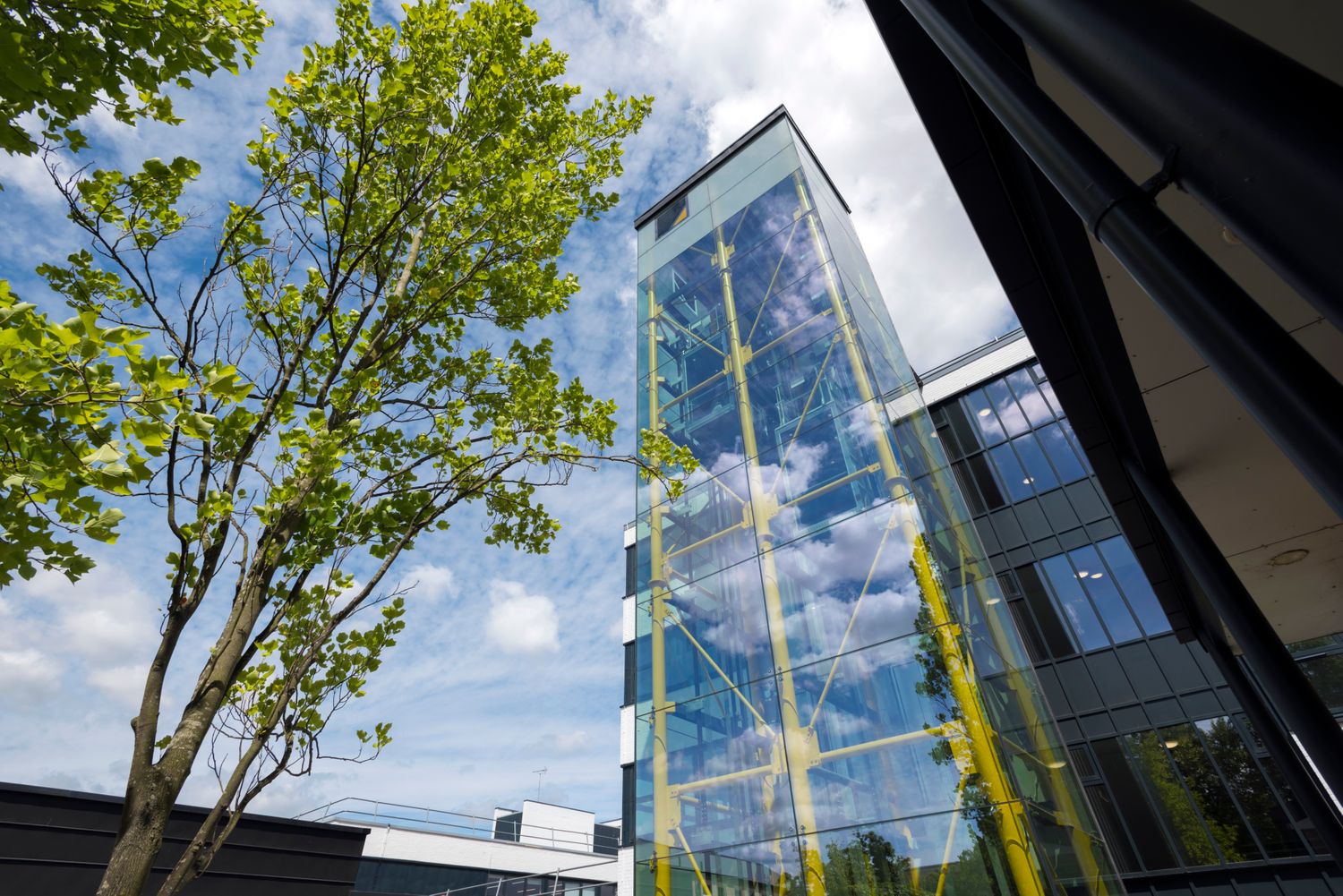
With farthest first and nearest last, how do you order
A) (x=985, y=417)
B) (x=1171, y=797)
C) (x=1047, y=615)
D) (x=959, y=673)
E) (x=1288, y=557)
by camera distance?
(x=985, y=417), (x=1047, y=615), (x=1171, y=797), (x=959, y=673), (x=1288, y=557)

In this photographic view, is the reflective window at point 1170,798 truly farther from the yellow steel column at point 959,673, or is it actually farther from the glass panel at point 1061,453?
the yellow steel column at point 959,673

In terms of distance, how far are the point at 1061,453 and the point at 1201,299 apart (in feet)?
63.9

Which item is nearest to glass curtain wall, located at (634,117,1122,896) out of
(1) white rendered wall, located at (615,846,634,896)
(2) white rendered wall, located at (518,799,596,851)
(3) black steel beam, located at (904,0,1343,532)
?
(3) black steel beam, located at (904,0,1343,532)

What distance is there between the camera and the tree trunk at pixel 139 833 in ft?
8.31

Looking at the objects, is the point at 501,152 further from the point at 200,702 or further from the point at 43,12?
the point at 200,702

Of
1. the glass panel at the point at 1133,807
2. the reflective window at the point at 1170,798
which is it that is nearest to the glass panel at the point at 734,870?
the glass panel at the point at 1133,807

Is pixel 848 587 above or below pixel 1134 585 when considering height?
below

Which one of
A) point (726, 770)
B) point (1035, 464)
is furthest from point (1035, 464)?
point (726, 770)

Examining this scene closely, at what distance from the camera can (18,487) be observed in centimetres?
264

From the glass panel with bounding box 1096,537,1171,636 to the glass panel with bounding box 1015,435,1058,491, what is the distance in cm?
211

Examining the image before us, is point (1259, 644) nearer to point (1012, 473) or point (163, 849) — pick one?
point (163, 849)

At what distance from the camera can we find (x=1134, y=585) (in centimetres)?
1574

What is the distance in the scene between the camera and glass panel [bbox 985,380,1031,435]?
1886 cm

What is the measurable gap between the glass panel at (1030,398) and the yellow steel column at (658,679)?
1178 centimetres
